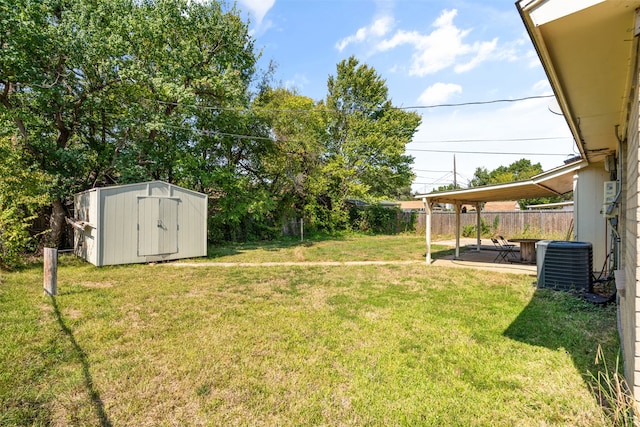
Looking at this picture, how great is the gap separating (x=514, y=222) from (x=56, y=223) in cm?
1931

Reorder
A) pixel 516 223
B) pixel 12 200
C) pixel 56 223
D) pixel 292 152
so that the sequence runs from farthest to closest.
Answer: pixel 516 223 → pixel 292 152 → pixel 56 223 → pixel 12 200

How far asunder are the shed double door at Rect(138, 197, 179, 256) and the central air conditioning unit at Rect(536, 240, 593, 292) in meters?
8.79

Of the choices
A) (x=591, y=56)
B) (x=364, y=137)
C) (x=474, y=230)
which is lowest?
(x=474, y=230)

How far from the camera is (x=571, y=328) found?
3.69m

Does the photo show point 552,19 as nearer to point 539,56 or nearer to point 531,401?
point 539,56

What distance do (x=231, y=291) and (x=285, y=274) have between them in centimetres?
181

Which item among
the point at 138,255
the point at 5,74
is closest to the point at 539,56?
the point at 138,255

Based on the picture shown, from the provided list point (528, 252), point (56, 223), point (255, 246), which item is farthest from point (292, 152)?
point (528, 252)

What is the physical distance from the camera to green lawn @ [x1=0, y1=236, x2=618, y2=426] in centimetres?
221

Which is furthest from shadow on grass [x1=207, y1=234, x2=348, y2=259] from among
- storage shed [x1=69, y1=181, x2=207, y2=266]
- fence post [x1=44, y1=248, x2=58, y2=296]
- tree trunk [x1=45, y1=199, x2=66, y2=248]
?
fence post [x1=44, y1=248, x2=58, y2=296]

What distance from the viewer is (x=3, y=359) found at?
2.91m

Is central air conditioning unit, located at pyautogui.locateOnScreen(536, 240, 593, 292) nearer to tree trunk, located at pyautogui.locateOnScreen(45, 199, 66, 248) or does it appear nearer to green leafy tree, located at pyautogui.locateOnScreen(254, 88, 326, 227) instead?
green leafy tree, located at pyautogui.locateOnScreen(254, 88, 326, 227)

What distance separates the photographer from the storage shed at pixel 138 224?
300 inches

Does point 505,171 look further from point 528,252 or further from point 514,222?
point 528,252
